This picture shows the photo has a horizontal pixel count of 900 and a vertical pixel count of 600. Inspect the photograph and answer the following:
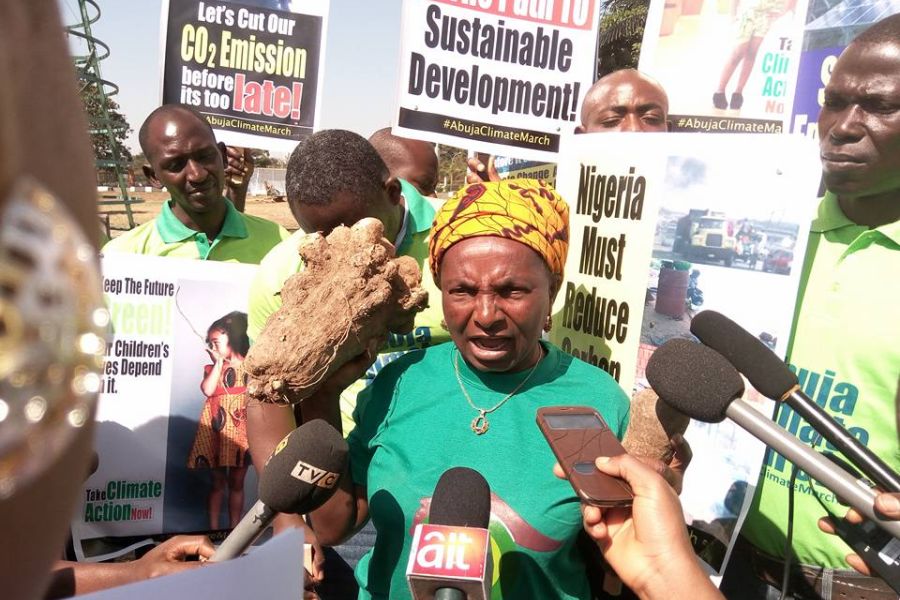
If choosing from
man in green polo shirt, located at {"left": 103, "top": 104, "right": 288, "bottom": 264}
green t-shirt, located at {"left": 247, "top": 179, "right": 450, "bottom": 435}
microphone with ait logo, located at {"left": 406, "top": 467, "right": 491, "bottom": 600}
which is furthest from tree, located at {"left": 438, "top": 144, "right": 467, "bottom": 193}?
microphone with ait logo, located at {"left": 406, "top": 467, "right": 491, "bottom": 600}

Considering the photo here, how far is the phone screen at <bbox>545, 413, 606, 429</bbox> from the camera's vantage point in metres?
1.78

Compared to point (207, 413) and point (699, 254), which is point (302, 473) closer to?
point (699, 254)

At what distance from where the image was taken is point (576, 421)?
1802 mm

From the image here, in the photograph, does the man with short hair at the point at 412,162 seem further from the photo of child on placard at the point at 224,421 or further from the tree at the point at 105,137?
the tree at the point at 105,137

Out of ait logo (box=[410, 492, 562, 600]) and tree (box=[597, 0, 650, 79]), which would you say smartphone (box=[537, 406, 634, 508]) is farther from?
tree (box=[597, 0, 650, 79])

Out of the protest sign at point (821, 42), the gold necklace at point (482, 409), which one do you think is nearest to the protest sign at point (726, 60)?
the protest sign at point (821, 42)

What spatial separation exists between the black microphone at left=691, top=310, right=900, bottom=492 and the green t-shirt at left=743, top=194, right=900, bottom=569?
54 centimetres

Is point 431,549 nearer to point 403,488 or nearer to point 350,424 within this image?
point 403,488

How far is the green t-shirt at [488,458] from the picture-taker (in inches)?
81.1

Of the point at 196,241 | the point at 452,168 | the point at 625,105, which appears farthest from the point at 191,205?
the point at 452,168

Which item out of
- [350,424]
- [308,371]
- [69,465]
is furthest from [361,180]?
[69,465]

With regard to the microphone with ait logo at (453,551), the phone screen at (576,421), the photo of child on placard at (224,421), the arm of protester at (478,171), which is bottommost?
the photo of child on placard at (224,421)

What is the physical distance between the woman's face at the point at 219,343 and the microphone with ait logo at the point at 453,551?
2.08 m

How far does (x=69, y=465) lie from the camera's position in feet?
1.27
